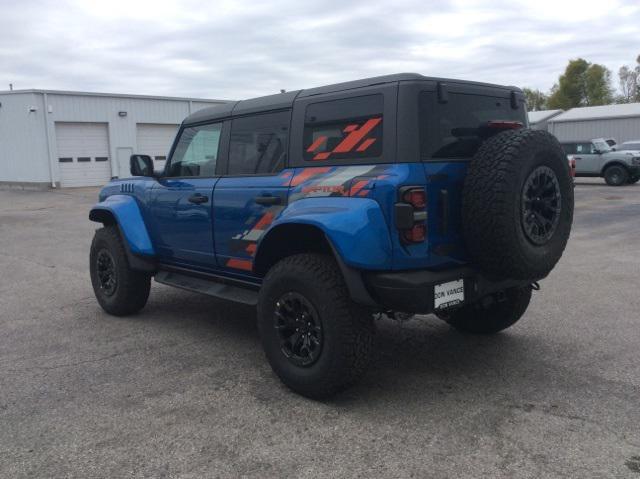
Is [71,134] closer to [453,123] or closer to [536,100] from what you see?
[453,123]

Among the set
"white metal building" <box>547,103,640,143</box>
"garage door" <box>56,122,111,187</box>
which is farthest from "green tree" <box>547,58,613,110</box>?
"garage door" <box>56,122,111,187</box>

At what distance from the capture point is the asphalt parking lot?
10.0ft

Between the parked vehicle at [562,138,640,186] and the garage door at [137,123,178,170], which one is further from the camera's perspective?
the garage door at [137,123,178,170]

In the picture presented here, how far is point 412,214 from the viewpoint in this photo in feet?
11.2

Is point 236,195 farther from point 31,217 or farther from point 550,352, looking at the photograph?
point 31,217

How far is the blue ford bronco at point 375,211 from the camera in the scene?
11.4 feet

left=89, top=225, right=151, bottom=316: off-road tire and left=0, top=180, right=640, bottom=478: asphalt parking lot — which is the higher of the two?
left=89, top=225, right=151, bottom=316: off-road tire

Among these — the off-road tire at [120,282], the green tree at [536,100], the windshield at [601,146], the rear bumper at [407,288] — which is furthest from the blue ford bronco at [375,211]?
the green tree at [536,100]

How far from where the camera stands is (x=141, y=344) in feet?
16.6

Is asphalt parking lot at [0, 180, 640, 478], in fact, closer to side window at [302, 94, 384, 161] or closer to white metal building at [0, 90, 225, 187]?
side window at [302, 94, 384, 161]

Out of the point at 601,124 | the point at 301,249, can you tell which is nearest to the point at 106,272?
the point at 301,249

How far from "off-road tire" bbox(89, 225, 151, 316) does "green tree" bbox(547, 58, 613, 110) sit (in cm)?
6689

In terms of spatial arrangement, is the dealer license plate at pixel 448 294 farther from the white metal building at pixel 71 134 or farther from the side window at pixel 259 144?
the white metal building at pixel 71 134

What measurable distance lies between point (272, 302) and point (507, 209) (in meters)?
1.59
